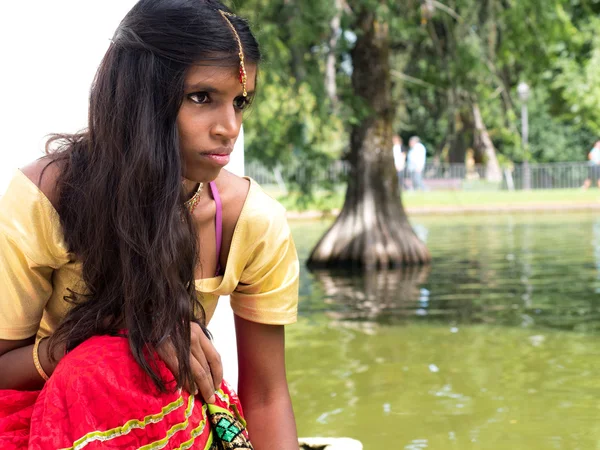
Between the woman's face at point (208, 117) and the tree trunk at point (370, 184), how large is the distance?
10653mm

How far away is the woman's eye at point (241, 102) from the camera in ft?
7.74

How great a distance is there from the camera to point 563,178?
33625 millimetres

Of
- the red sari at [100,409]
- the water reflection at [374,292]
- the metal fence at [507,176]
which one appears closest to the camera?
the red sari at [100,409]

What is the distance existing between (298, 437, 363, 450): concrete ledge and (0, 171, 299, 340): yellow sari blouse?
1.80ft

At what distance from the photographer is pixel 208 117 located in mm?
2279

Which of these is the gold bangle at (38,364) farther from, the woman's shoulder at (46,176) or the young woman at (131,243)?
the woman's shoulder at (46,176)

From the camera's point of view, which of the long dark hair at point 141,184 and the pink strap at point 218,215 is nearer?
the long dark hair at point 141,184

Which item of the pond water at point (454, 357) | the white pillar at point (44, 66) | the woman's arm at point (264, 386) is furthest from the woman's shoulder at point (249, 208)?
the pond water at point (454, 357)

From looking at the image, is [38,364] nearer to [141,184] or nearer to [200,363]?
[200,363]

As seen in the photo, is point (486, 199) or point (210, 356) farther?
point (486, 199)

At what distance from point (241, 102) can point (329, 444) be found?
1.15 m

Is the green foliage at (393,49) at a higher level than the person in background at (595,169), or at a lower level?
higher

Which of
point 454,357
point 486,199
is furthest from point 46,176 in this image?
point 486,199

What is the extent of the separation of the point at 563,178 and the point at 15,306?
32.7 metres
